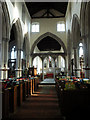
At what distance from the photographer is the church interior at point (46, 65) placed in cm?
361

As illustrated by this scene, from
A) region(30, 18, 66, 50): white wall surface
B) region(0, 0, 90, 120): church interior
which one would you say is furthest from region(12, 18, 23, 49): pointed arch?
region(30, 18, 66, 50): white wall surface

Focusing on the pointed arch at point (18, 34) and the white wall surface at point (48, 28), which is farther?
the white wall surface at point (48, 28)

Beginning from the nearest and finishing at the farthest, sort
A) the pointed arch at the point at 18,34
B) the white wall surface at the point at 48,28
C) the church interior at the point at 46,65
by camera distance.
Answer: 1. the church interior at the point at 46,65
2. the pointed arch at the point at 18,34
3. the white wall surface at the point at 48,28

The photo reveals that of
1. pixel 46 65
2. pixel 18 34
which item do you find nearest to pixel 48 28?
pixel 18 34

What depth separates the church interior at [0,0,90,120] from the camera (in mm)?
3605

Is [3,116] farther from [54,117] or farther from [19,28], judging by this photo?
[19,28]

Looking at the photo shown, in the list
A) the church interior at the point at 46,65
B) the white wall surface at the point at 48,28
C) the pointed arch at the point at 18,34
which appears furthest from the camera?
the white wall surface at the point at 48,28

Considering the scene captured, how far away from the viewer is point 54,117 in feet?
12.2

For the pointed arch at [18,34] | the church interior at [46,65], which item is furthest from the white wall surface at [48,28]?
the pointed arch at [18,34]

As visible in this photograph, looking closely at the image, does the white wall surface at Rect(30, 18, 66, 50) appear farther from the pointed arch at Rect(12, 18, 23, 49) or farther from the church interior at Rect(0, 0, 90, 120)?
the pointed arch at Rect(12, 18, 23, 49)

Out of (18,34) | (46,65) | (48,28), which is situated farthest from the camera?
(46,65)

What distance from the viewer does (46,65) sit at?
26562 mm

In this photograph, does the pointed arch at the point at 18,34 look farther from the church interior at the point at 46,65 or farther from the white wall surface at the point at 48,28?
the white wall surface at the point at 48,28

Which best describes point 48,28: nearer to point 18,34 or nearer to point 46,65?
point 18,34
